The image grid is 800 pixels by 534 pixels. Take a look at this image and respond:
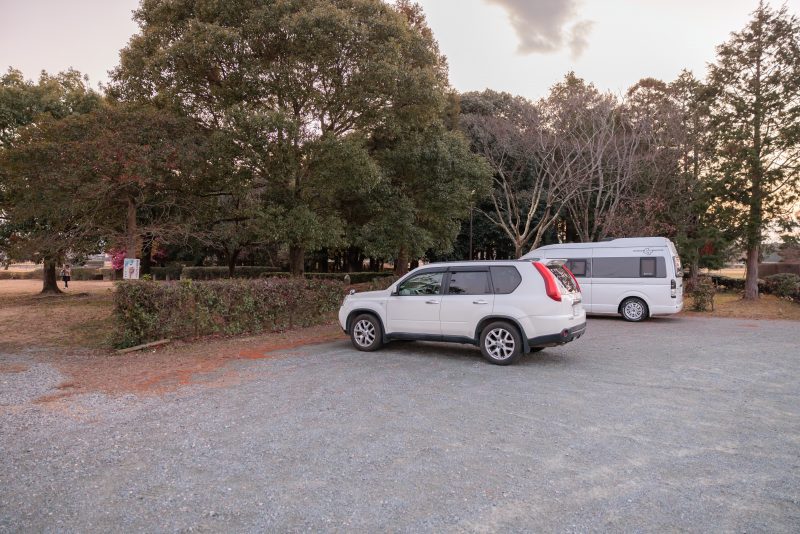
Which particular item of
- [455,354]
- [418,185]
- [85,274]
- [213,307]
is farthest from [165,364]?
[85,274]

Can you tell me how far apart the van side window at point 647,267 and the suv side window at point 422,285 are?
327 inches

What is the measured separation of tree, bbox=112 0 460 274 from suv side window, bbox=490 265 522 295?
622cm

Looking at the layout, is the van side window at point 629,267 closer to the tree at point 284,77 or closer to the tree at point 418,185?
the tree at point 418,185

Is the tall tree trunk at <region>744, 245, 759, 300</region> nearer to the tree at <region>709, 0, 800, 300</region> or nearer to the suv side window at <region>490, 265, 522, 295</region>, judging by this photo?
the tree at <region>709, 0, 800, 300</region>

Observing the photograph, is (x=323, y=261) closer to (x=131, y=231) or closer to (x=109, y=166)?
(x=131, y=231)

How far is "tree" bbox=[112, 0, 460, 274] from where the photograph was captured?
1129 cm

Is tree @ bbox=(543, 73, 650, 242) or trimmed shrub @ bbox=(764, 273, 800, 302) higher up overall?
tree @ bbox=(543, 73, 650, 242)

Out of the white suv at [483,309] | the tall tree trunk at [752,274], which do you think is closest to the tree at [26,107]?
the white suv at [483,309]

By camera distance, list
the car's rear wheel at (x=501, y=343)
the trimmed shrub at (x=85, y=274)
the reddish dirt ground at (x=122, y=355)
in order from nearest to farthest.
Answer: the reddish dirt ground at (x=122, y=355), the car's rear wheel at (x=501, y=343), the trimmed shrub at (x=85, y=274)

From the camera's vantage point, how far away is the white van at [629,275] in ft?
43.8

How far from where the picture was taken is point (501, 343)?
7402 mm

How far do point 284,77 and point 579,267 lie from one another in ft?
32.9

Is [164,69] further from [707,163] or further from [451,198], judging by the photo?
→ [707,163]

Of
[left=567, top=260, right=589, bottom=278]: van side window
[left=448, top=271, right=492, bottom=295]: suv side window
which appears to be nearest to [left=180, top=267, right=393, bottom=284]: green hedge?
[left=567, top=260, right=589, bottom=278]: van side window
